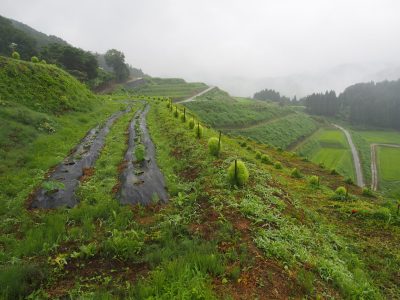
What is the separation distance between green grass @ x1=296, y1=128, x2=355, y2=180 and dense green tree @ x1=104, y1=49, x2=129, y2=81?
6486 cm

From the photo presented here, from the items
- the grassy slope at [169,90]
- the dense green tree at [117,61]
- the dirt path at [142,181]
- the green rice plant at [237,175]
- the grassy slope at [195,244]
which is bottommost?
the grassy slope at [195,244]

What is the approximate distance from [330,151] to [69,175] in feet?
233

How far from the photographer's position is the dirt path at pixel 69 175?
1184 centimetres

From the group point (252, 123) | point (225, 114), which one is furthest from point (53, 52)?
point (252, 123)

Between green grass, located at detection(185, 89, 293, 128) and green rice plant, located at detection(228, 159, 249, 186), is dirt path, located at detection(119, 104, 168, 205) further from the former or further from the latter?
green grass, located at detection(185, 89, 293, 128)

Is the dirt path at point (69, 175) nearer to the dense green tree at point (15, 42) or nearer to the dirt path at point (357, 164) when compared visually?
the dirt path at point (357, 164)

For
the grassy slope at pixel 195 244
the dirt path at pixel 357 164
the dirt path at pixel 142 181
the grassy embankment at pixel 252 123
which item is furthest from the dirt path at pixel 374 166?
the dirt path at pixel 142 181

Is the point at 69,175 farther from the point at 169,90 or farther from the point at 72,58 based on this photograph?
the point at 169,90

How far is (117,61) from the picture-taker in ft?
315

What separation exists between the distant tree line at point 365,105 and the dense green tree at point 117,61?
96983mm

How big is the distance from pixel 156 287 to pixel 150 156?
12799 millimetres

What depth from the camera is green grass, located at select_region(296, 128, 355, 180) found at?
59625 millimetres

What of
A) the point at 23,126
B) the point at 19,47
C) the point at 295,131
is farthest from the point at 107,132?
the point at 295,131

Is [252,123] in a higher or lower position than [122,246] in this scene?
higher
